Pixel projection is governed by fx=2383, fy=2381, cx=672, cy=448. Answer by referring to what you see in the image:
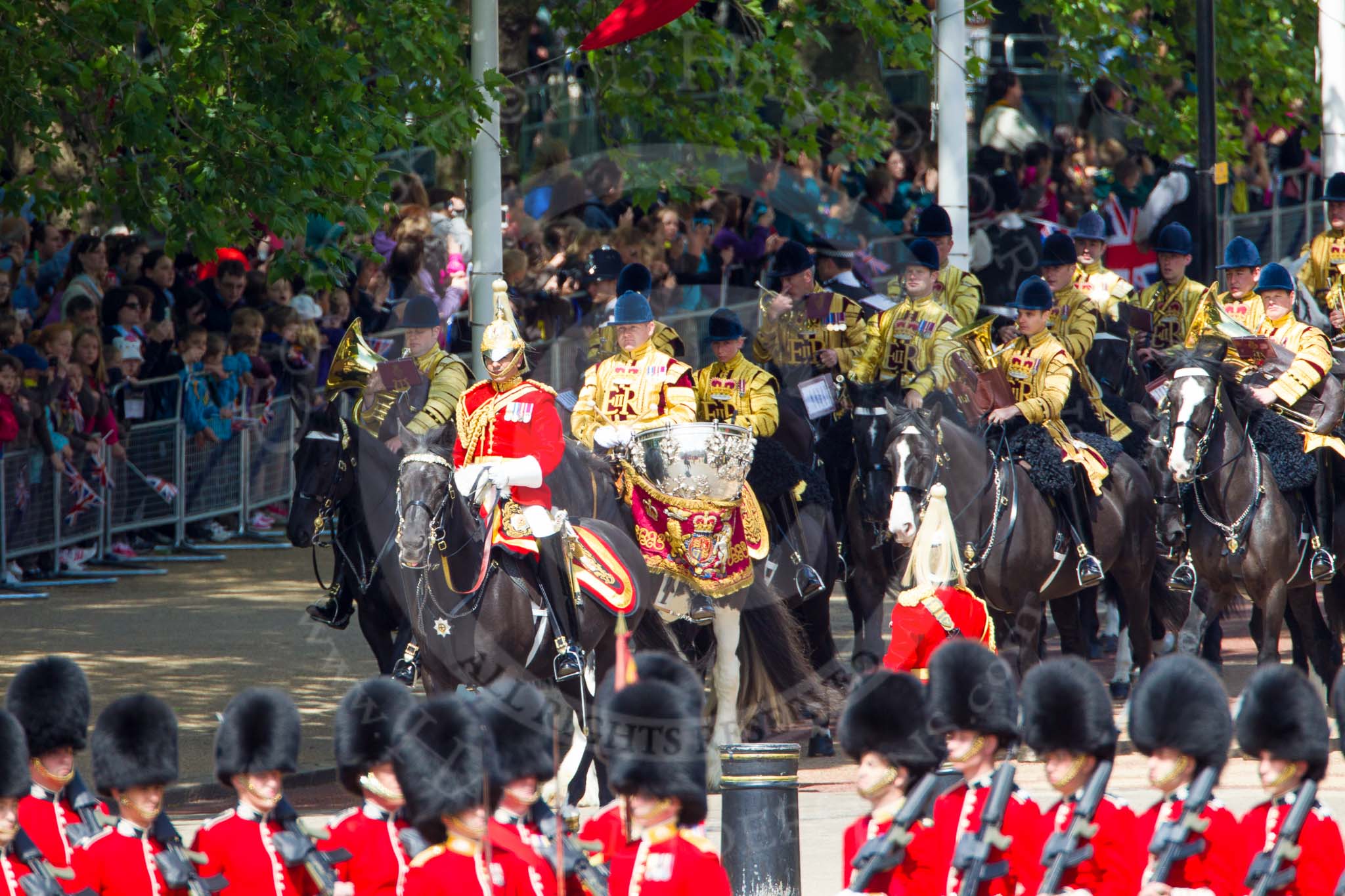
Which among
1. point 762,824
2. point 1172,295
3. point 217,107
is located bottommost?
point 762,824

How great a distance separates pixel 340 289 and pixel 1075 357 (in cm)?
628

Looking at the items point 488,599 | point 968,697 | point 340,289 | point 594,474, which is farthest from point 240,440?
point 968,697

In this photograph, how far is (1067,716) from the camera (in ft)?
24.8

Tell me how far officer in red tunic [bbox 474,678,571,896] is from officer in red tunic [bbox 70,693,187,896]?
3.34 feet

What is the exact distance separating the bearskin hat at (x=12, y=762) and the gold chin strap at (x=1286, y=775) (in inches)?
149

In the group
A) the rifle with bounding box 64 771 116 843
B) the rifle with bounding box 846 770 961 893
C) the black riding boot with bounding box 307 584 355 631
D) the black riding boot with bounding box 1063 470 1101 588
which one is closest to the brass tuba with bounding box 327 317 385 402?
the black riding boot with bounding box 307 584 355 631

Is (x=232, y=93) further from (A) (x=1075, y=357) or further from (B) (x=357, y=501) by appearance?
(A) (x=1075, y=357)

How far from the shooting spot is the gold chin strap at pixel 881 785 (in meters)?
7.41

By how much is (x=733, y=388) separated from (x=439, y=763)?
6.88 metres

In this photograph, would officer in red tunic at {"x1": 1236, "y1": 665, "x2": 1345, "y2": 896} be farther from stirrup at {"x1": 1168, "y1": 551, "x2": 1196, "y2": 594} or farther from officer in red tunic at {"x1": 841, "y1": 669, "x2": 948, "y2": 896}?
stirrup at {"x1": 1168, "y1": 551, "x2": 1196, "y2": 594}

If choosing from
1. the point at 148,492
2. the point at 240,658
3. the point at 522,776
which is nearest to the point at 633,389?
the point at 240,658

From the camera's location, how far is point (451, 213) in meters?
18.1

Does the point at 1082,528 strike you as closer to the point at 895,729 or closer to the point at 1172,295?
the point at 1172,295

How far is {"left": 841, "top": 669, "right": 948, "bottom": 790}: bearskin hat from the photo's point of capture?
7492mm
